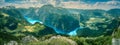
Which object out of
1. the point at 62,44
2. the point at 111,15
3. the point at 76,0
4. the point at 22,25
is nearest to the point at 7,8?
the point at 22,25

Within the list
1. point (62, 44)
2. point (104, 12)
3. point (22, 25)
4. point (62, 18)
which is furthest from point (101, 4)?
point (62, 44)

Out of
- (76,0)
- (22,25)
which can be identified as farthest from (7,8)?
(76,0)

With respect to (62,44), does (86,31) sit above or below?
below

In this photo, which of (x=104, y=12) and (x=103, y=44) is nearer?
(x=103, y=44)

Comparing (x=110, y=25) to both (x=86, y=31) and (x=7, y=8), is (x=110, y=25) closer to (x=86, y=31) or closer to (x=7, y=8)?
(x=86, y=31)

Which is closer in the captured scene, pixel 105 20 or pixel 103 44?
pixel 103 44

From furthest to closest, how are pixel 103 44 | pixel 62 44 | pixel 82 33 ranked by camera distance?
pixel 82 33, pixel 103 44, pixel 62 44

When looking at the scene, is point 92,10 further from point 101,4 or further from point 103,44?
point 103,44

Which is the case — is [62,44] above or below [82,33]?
above

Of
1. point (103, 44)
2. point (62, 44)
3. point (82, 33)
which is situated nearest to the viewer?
point (62, 44)
